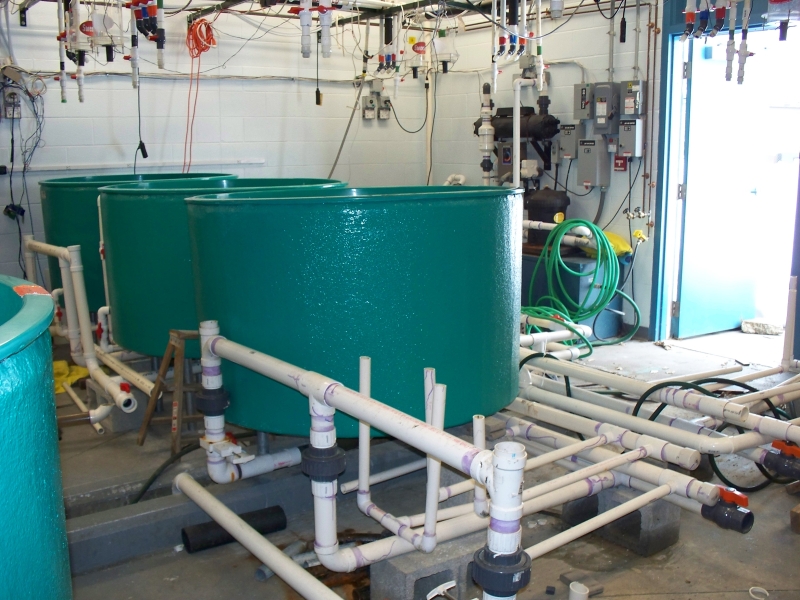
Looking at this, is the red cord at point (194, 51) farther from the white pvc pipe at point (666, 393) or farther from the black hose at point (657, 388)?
the black hose at point (657, 388)

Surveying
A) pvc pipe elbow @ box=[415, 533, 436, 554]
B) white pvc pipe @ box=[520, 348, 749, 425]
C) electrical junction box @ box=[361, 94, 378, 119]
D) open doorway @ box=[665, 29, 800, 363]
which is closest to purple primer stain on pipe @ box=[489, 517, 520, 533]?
pvc pipe elbow @ box=[415, 533, 436, 554]

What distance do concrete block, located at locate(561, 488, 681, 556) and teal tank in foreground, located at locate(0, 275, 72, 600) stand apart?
6.31 feet

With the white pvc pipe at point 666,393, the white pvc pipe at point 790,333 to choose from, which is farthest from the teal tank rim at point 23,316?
the white pvc pipe at point 790,333

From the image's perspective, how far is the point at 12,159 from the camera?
541 centimetres

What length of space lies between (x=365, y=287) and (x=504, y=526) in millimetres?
1067

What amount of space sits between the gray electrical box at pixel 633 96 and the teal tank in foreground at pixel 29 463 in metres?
4.74

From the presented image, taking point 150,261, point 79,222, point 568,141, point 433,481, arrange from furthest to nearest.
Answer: point 568,141
point 79,222
point 150,261
point 433,481

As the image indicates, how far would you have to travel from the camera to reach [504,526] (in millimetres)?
1483

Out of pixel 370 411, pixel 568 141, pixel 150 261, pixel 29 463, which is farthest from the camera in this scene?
pixel 568 141

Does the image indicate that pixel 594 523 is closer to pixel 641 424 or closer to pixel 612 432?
pixel 612 432

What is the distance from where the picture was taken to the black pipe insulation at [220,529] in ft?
8.96

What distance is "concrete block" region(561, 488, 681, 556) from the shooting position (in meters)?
2.69

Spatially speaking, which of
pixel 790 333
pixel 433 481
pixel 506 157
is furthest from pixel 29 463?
pixel 506 157

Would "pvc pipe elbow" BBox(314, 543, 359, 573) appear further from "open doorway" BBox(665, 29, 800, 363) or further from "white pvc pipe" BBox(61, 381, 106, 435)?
"open doorway" BBox(665, 29, 800, 363)
